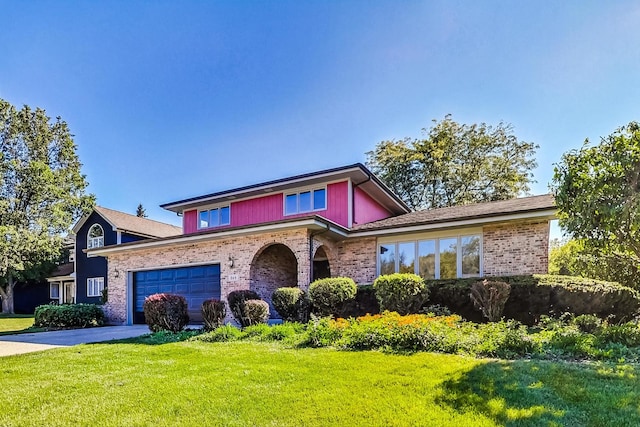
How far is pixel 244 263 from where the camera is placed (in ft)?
45.0

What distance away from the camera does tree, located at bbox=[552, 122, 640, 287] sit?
7.10 meters

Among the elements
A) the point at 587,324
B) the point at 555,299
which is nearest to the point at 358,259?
the point at 555,299

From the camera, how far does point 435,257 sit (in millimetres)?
13852

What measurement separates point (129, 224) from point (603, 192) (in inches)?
1018

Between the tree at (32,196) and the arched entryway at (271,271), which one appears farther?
the tree at (32,196)

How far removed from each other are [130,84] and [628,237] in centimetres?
1526

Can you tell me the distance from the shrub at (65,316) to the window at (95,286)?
944 cm

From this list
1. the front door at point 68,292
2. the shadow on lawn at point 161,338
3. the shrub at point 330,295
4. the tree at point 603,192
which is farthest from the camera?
the front door at point 68,292

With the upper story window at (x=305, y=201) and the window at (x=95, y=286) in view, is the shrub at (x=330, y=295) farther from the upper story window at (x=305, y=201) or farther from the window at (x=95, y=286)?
the window at (x=95, y=286)

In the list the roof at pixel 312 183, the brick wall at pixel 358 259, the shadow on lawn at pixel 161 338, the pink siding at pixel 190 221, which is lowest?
the shadow on lawn at pixel 161 338

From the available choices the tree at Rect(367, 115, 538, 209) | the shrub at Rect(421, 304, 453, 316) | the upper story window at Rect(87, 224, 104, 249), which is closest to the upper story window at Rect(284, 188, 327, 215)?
the shrub at Rect(421, 304, 453, 316)

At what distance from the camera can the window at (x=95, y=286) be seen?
82.0 feet

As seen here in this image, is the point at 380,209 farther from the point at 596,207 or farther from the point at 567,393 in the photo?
the point at 567,393

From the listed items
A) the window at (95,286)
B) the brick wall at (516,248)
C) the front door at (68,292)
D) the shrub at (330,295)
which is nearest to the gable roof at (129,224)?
the window at (95,286)
